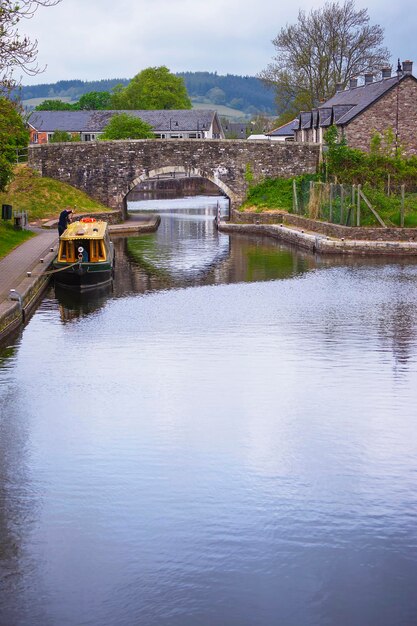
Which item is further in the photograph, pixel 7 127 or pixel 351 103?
pixel 351 103

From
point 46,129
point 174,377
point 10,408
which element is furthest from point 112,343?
point 46,129

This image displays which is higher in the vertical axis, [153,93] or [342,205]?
[153,93]

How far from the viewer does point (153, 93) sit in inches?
4336

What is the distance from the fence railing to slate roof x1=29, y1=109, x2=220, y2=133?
57865mm

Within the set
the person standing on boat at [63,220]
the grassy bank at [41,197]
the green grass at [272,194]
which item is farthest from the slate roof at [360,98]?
the person standing on boat at [63,220]

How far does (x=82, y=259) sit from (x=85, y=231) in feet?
3.53

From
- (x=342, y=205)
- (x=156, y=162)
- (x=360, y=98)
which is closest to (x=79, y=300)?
(x=342, y=205)

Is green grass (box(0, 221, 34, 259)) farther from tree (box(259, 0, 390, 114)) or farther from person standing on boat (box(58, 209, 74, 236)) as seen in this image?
tree (box(259, 0, 390, 114))

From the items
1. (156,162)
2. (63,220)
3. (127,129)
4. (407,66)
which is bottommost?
(63,220)

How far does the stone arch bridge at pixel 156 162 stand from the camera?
51938mm

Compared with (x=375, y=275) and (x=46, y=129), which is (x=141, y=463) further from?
(x=46, y=129)

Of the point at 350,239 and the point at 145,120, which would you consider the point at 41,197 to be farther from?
the point at 145,120

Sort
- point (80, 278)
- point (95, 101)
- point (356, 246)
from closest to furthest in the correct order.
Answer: point (80, 278), point (356, 246), point (95, 101)

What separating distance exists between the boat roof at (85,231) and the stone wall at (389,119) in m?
24.7
